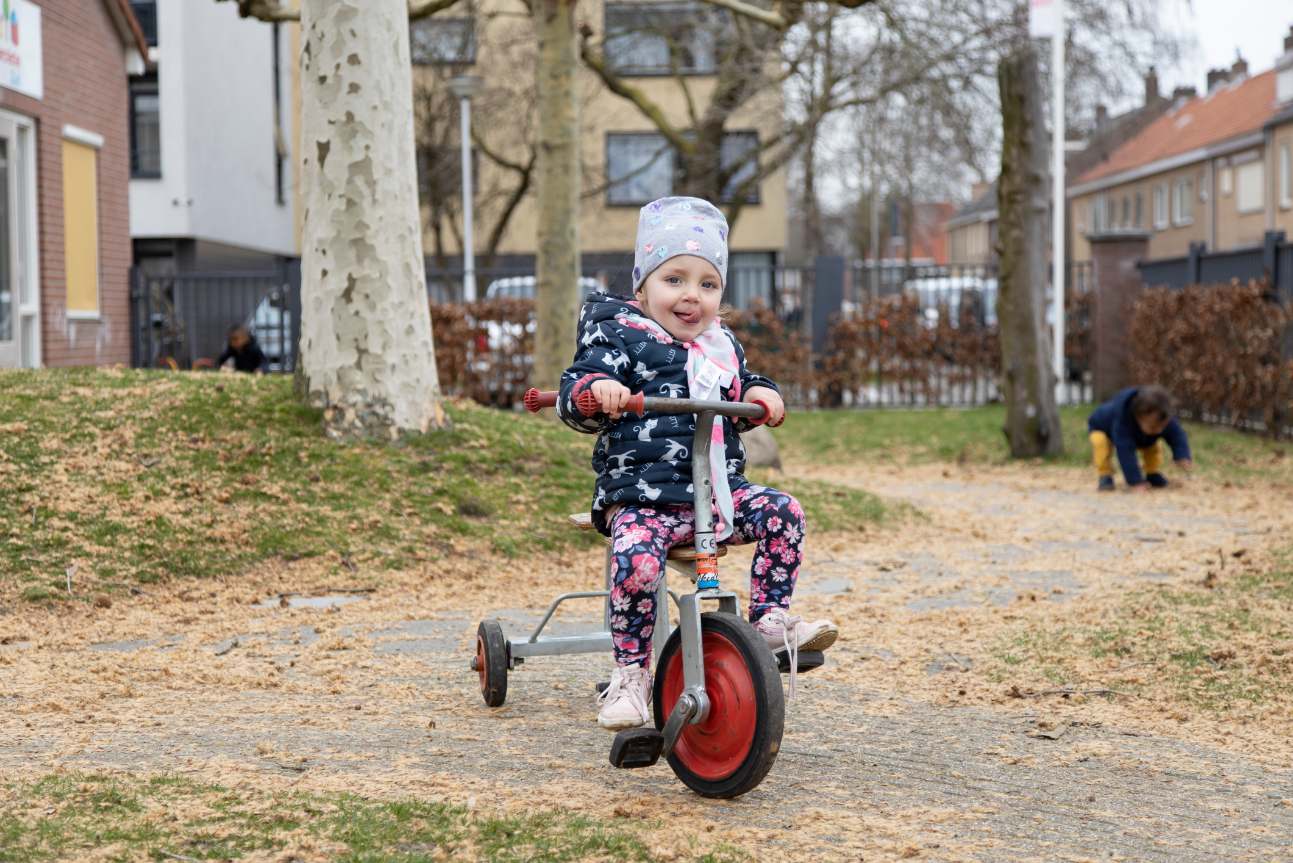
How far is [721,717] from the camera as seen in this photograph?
3.17 metres

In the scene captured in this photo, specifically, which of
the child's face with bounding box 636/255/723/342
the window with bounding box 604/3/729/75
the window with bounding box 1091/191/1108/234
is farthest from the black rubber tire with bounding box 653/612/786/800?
the window with bounding box 1091/191/1108/234

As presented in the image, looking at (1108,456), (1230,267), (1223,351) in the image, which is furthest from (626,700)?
(1230,267)

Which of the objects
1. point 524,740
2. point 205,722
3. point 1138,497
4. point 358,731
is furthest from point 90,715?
point 1138,497

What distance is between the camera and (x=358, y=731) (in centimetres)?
382

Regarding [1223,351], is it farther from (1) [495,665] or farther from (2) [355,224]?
(1) [495,665]

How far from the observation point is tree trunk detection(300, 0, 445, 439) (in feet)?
25.0

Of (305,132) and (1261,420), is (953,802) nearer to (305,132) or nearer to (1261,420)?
(305,132)

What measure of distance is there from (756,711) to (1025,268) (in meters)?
9.87

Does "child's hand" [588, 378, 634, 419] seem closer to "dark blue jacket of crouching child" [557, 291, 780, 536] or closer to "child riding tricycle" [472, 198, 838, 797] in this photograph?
"child riding tricycle" [472, 198, 838, 797]

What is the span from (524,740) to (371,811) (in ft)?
2.62

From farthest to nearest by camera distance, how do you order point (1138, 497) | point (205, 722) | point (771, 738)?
point (1138, 497) → point (205, 722) → point (771, 738)

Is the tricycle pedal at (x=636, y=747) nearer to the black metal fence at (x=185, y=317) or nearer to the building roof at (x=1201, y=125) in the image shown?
the black metal fence at (x=185, y=317)

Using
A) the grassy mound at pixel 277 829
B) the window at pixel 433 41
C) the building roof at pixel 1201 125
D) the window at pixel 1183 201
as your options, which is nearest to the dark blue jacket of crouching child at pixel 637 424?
the grassy mound at pixel 277 829

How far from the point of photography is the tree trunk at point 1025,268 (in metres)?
12.0
